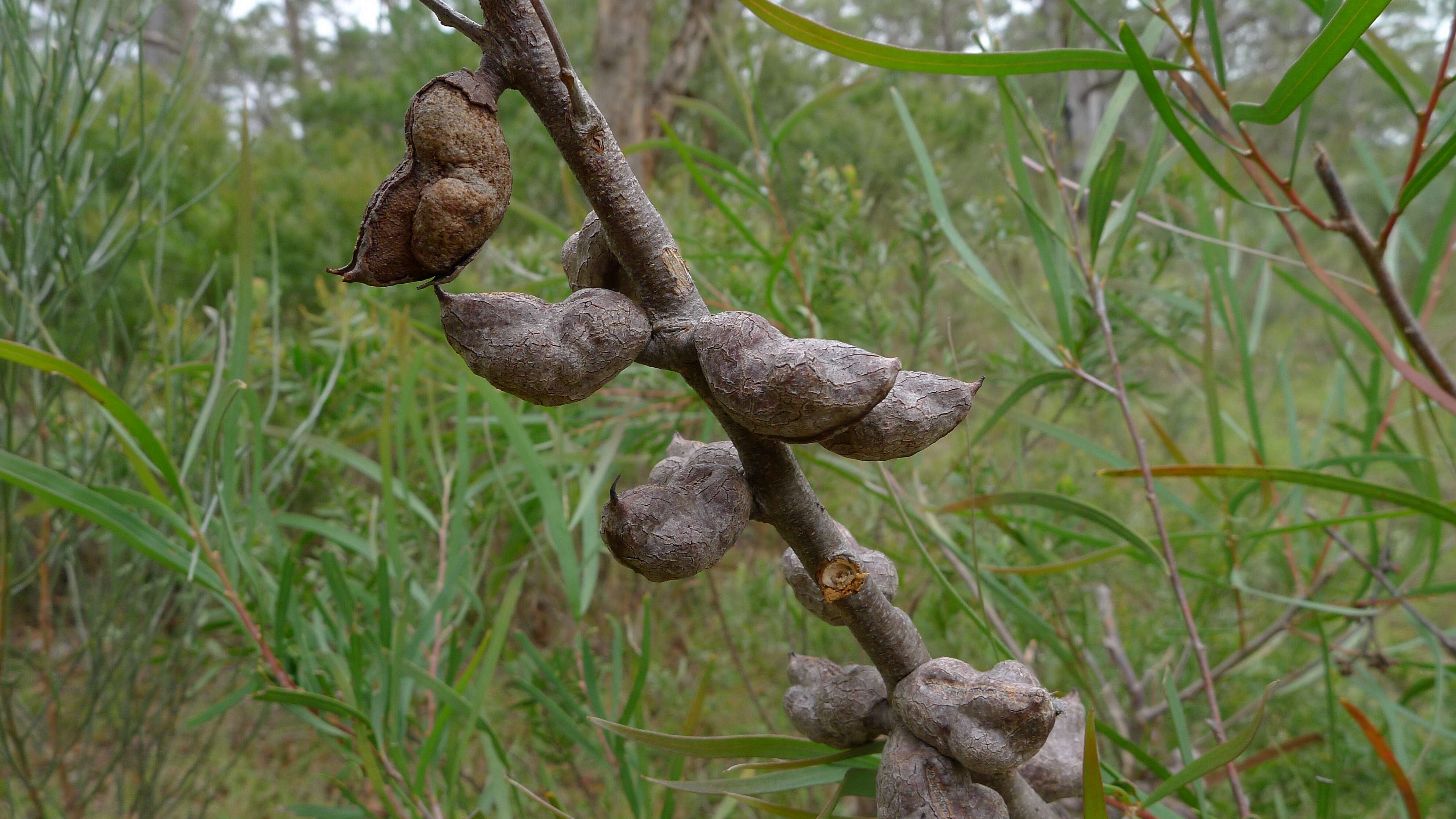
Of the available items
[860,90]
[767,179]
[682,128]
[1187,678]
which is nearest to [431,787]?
[767,179]

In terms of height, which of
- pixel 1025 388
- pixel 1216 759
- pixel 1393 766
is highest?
pixel 1025 388

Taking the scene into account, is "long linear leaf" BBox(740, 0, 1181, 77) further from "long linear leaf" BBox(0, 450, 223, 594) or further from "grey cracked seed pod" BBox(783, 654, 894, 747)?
"long linear leaf" BBox(0, 450, 223, 594)

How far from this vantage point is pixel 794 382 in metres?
0.21

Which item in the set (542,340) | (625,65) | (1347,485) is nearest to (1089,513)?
(1347,485)

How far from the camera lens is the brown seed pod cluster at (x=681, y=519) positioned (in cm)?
24

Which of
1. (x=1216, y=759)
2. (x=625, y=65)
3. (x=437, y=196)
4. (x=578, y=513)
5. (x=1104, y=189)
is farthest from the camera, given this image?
(x=625, y=65)

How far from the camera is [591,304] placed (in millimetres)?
236

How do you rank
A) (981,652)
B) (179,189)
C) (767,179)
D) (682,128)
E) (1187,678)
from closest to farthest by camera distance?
1. (767,179)
2. (981,652)
3. (1187,678)
4. (179,189)
5. (682,128)

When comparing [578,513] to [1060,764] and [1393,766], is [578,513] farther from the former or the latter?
[1393,766]

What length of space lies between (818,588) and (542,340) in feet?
0.45

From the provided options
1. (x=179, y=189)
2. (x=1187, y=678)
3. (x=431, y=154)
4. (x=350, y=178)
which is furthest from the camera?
(x=350, y=178)

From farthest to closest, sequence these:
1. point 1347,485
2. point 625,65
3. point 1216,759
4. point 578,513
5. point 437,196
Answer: point 625,65 → point 578,513 → point 1347,485 → point 1216,759 → point 437,196

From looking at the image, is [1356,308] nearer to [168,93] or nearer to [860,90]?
[168,93]

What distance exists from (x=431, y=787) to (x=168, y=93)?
2.21 ft
